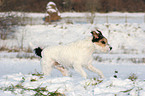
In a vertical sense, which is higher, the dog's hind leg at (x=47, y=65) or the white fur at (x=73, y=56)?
the white fur at (x=73, y=56)

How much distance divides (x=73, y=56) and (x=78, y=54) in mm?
167

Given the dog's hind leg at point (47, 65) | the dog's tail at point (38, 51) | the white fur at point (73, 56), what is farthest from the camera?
the dog's tail at point (38, 51)

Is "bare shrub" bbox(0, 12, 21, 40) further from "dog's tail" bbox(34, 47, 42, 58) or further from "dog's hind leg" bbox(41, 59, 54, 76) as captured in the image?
"dog's hind leg" bbox(41, 59, 54, 76)

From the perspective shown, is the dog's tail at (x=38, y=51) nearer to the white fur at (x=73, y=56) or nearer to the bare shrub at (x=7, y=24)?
the white fur at (x=73, y=56)

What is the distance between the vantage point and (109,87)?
16.0 feet

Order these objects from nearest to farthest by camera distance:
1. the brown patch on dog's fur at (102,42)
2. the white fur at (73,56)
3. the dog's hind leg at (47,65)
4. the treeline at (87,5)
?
the white fur at (73,56), the brown patch on dog's fur at (102,42), the dog's hind leg at (47,65), the treeline at (87,5)

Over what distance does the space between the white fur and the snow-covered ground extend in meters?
0.46

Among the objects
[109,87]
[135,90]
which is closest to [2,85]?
[109,87]

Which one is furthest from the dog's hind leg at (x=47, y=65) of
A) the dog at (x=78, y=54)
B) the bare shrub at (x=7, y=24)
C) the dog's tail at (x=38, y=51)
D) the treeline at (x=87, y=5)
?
the treeline at (x=87, y=5)

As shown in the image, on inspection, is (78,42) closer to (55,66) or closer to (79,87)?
(55,66)

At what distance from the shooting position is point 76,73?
367 inches

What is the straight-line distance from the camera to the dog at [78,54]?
21.7ft

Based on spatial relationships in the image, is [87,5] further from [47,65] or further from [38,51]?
[47,65]

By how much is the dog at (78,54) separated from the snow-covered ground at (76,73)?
49 centimetres
